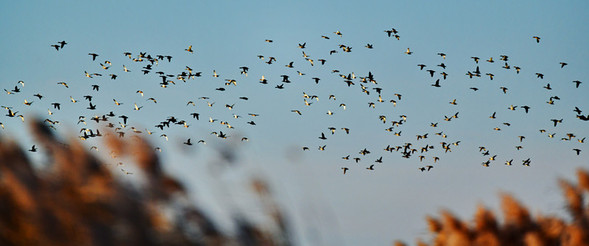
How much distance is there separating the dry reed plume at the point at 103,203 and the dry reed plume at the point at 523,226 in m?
3.83

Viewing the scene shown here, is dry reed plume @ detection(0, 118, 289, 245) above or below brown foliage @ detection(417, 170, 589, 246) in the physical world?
below

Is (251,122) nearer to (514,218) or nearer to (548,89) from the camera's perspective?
(548,89)

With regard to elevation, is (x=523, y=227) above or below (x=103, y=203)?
above

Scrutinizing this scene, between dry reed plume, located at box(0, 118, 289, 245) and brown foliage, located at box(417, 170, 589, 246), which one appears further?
brown foliage, located at box(417, 170, 589, 246)

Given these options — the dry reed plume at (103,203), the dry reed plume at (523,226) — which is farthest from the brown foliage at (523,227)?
the dry reed plume at (103,203)

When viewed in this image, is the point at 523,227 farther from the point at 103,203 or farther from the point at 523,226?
the point at 103,203

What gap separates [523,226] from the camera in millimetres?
8992

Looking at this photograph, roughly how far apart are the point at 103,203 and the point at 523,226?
5957mm

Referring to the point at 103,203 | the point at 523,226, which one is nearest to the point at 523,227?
the point at 523,226

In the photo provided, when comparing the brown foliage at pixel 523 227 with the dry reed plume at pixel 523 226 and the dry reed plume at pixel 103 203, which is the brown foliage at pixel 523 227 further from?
the dry reed plume at pixel 103 203

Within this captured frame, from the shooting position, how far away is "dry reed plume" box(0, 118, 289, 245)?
4234 millimetres

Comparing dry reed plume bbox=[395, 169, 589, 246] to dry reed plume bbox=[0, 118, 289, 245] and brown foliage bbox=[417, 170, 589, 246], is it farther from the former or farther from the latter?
dry reed plume bbox=[0, 118, 289, 245]

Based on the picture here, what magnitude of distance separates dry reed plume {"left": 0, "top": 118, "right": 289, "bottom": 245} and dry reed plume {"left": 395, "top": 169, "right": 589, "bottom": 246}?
3834mm

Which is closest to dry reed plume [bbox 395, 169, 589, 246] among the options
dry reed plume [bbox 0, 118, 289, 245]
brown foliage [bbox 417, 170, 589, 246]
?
brown foliage [bbox 417, 170, 589, 246]
